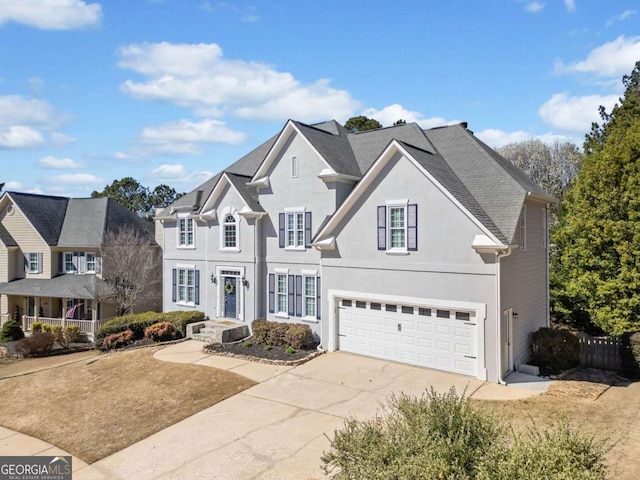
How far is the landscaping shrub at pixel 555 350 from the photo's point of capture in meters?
15.6

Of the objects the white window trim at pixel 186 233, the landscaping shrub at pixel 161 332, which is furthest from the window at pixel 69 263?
the landscaping shrub at pixel 161 332

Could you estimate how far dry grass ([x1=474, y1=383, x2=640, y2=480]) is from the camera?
914cm

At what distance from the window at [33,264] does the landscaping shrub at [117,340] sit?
14711 millimetres

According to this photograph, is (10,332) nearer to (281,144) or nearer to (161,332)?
(161,332)

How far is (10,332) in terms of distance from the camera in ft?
95.3

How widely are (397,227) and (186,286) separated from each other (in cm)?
1449

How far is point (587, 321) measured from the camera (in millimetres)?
21781

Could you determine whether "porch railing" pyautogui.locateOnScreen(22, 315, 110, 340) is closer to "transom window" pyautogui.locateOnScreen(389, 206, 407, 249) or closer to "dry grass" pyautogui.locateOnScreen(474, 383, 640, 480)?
"transom window" pyautogui.locateOnScreen(389, 206, 407, 249)

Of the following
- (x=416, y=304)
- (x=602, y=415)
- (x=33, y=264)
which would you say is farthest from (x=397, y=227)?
(x=33, y=264)

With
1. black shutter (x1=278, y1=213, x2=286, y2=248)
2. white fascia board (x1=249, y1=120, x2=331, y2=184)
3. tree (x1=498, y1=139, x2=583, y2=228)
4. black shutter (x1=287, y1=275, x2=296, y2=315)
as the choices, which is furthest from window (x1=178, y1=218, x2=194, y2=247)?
tree (x1=498, y1=139, x2=583, y2=228)

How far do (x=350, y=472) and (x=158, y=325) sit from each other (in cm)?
1802

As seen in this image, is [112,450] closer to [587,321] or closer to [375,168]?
[375,168]

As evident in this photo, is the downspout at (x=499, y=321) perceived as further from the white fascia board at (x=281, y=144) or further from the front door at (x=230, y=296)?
the front door at (x=230, y=296)

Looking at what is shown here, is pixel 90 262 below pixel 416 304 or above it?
above
